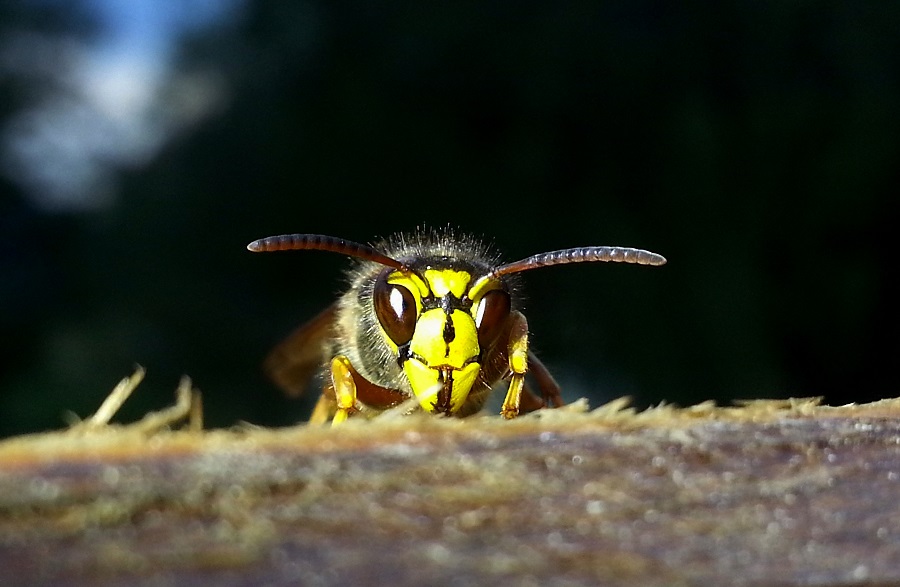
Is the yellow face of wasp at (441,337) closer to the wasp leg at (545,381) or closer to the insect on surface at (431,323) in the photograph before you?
the insect on surface at (431,323)

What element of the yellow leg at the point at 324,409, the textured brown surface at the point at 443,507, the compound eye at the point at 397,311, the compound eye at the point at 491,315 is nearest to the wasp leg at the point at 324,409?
the yellow leg at the point at 324,409

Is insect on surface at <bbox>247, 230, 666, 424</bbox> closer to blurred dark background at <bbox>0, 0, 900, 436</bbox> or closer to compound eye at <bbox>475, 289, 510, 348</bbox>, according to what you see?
compound eye at <bbox>475, 289, 510, 348</bbox>

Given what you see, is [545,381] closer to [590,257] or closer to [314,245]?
[590,257]

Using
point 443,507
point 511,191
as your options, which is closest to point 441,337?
point 443,507

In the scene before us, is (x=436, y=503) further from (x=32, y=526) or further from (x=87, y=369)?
(x=87, y=369)

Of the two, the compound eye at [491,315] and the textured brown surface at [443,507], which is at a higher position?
the compound eye at [491,315]
